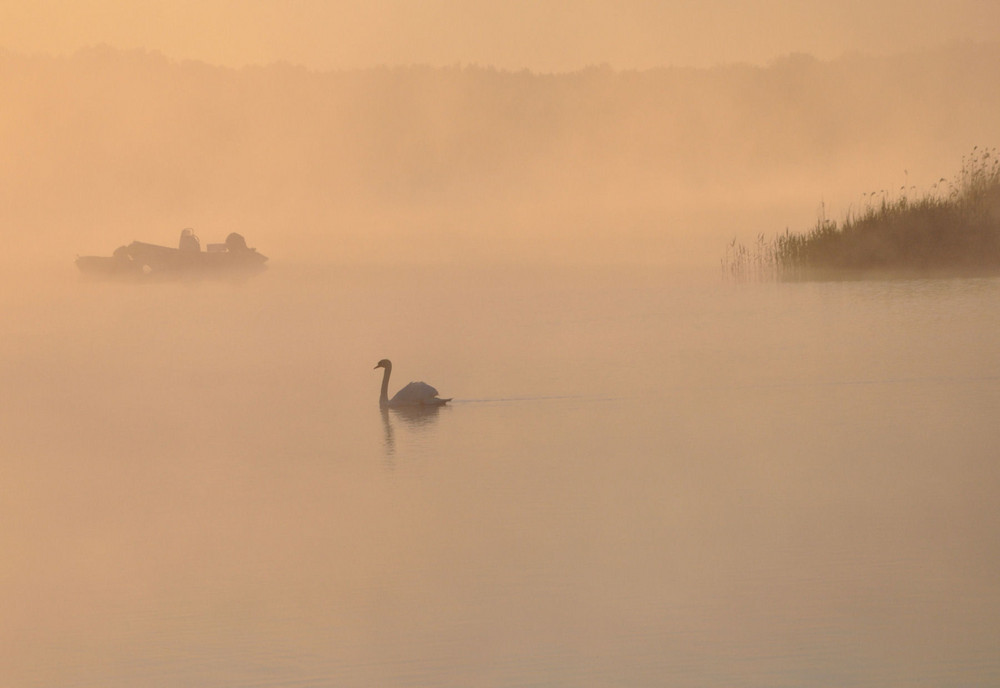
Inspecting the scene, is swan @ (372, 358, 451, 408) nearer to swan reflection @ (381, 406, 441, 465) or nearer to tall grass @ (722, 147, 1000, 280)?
swan reflection @ (381, 406, 441, 465)

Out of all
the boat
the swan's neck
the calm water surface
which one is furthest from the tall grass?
the boat

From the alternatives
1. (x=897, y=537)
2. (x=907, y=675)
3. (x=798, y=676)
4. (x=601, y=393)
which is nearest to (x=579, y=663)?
(x=798, y=676)

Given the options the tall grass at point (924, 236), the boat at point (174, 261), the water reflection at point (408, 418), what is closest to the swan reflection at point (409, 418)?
the water reflection at point (408, 418)

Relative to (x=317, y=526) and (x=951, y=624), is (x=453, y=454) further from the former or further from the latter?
(x=951, y=624)

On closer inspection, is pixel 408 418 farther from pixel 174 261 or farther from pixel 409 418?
pixel 174 261

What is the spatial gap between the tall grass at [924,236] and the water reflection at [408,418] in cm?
1770

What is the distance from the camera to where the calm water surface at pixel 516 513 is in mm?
9203

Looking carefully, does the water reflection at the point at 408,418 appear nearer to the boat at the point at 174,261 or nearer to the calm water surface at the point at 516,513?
the calm water surface at the point at 516,513

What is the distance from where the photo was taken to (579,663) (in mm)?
8961

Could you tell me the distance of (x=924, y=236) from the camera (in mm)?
33906

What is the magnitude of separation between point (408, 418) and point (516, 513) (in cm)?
549

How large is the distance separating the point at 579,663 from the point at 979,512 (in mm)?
4568

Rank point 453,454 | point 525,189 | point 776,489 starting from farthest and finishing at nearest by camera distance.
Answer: point 525,189 → point 453,454 → point 776,489

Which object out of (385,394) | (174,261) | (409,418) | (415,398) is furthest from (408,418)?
(174,261)
